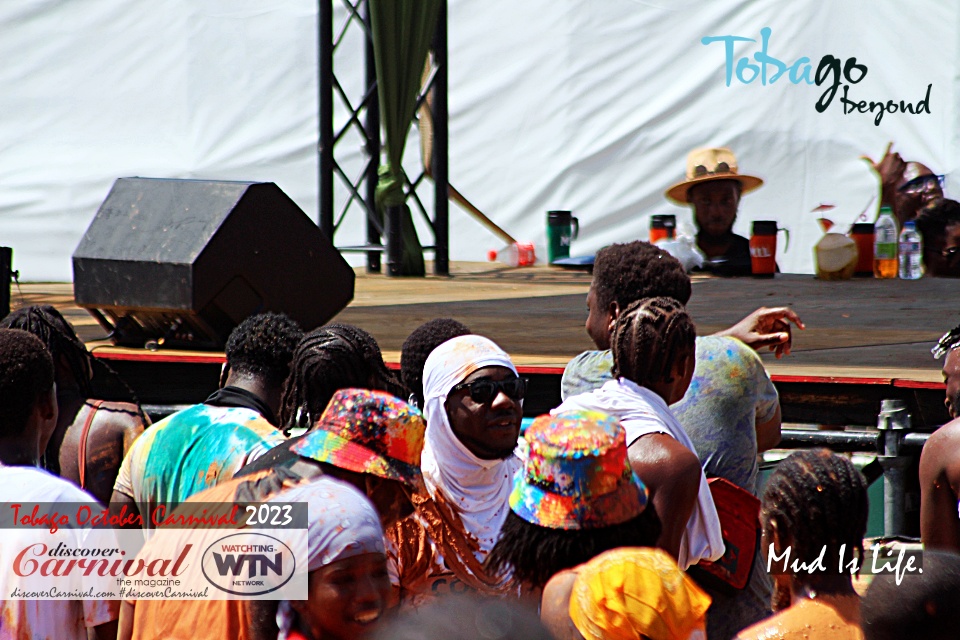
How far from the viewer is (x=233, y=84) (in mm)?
12266

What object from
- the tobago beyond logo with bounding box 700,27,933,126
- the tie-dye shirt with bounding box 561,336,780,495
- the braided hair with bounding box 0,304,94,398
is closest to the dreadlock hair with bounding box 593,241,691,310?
the tie-dye shirt with bounding box 561,336,780,495

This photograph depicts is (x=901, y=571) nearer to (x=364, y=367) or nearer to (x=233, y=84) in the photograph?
(x=364, y=367)

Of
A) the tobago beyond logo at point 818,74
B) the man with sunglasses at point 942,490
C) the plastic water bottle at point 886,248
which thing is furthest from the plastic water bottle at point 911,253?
the man with sunglasses at point 942,490

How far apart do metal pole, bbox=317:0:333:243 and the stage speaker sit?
390cm

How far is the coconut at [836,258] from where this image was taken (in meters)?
8.84

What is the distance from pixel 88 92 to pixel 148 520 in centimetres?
1027

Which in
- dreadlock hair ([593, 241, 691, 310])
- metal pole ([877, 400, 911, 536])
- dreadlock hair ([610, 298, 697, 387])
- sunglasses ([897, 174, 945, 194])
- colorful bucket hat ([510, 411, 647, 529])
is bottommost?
metal pole ([877, 400, 911, 536])

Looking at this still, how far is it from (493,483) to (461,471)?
90 millimetres

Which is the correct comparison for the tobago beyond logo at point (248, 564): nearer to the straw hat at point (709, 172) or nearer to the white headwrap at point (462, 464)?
the white headwrap at point (462, 464)

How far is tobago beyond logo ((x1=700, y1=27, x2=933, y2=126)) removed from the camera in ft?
36.1

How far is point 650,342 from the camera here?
2.68 meters

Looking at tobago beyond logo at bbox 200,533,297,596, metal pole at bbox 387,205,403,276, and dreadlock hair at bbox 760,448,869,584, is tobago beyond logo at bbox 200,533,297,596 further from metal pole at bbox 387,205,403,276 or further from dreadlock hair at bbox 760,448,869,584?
metal pole at bbox 387,205,403,276

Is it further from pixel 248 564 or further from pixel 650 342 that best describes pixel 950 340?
pixel 248 564

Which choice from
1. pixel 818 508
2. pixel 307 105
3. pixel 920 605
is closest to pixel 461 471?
pixel 818 508
